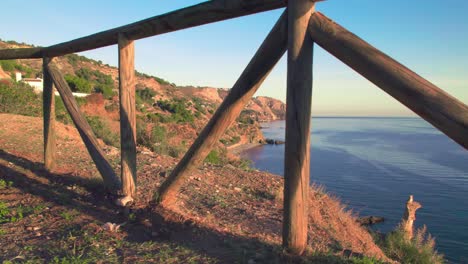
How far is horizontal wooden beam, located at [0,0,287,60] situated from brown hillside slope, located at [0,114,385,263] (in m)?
1.85

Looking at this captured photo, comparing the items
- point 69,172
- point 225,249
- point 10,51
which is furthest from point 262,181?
point 10,51

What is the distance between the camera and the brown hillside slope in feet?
9.12

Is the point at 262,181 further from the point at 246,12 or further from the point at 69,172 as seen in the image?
the point at 246,12

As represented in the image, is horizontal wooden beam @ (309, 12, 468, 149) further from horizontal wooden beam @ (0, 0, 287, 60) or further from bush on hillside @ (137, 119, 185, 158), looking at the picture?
bush on hillside @ (137, 119, 185, 158)

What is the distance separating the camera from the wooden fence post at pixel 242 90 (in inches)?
96.5

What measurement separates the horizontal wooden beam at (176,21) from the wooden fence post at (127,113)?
181 mm

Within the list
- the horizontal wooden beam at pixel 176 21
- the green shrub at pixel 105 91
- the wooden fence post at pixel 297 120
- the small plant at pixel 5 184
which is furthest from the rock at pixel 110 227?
the green shrub at pixel 105 91

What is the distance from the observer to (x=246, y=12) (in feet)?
8.31

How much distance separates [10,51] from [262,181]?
16.6 ft

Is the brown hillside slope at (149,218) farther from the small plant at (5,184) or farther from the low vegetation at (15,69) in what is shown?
the low vegetation at (15,69)

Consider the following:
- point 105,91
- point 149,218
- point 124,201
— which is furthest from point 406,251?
point 105,91

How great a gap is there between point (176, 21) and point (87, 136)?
7.66ft

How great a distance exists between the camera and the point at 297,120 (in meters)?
2.37

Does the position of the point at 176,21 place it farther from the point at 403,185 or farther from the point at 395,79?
the point at 403,185
